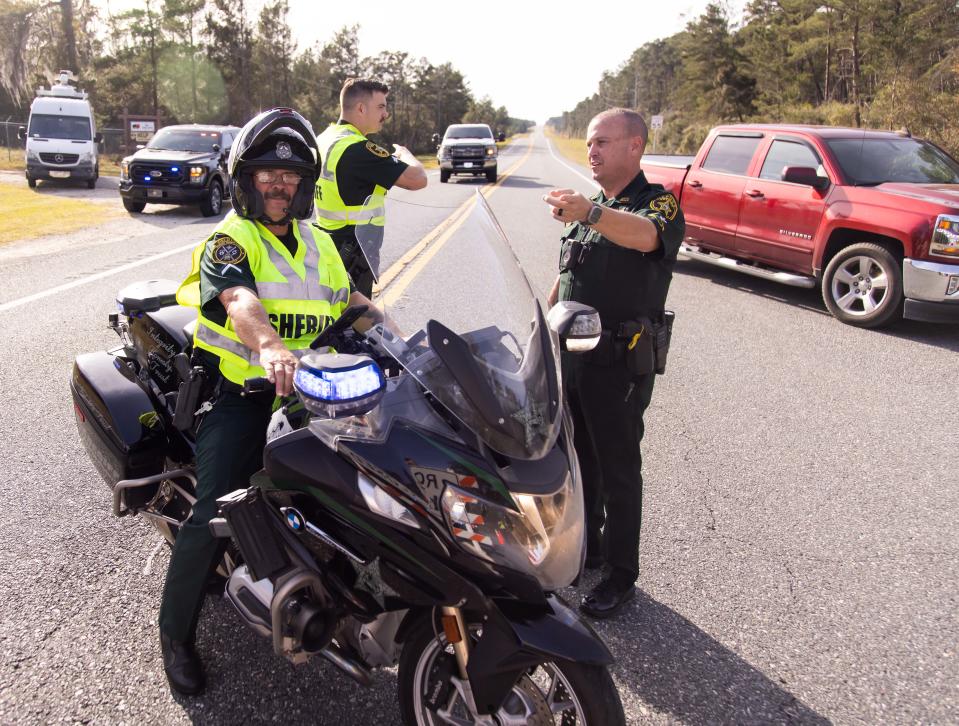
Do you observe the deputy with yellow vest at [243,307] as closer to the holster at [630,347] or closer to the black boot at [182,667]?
the black boot at [182,667]

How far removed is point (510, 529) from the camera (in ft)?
6.06

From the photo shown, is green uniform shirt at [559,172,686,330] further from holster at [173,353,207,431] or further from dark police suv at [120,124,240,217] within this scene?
dark police suv at [120,124,240,217]

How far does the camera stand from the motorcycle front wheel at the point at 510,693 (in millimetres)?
1979

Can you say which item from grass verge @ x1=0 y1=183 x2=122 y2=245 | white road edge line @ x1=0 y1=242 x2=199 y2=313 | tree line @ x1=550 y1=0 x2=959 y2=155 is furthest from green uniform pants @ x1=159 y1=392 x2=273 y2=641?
tree line @ x1=550 y1=0 x2=959 y2=155

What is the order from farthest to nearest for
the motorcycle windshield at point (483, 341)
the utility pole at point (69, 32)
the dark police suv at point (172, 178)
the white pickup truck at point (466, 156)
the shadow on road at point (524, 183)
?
the utility pole at point (69, 32), the white pickup truck at point (466, 156), the shadow on road at point (524, 183), the dark police suv at point (172, 178), the motorcycle windshield at point (483, 341)

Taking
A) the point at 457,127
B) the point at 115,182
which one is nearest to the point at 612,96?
the point at 457,127

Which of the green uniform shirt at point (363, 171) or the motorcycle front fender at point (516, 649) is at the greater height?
the green uniform shirt at point (363, 171)

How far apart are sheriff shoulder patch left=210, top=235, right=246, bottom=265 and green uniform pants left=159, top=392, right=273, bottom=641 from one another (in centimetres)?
51

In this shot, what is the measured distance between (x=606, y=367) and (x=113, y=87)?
50.7 m

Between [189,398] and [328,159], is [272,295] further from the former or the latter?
[328,159]

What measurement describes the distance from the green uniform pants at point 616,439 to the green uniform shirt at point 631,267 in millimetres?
237

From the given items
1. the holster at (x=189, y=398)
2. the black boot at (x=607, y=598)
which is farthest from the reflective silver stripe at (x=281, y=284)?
the black boot at (x=607, y=598)

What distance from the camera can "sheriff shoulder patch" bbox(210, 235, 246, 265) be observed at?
2574 millimetres

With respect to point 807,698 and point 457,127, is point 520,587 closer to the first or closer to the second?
point 807,698
